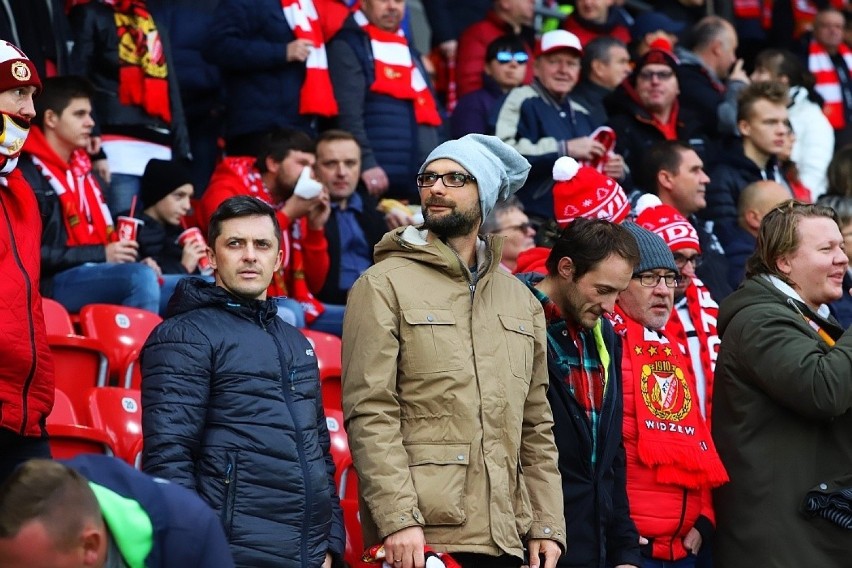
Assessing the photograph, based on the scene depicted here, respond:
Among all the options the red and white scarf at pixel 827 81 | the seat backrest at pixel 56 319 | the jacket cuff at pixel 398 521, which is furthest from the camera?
the red and white scarf at pixel 827 81

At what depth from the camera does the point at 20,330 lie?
426cm


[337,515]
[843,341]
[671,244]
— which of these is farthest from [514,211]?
[337,515]

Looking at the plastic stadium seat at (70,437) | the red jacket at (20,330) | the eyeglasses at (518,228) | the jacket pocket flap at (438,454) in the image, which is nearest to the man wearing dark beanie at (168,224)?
the eyeglasses at (518,228)

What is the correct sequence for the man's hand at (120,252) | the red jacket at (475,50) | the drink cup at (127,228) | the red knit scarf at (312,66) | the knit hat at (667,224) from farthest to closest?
the red jacket at (475,50) < the red knit scarf at (312,66) < the drink cup at (127,228) < the man's hand at (120,252) < the knit hat at (667,224)

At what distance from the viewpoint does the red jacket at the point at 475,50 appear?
1052cm

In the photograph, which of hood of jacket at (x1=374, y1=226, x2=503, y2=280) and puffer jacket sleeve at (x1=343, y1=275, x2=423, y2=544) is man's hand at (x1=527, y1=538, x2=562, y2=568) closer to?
puffer jacket sleeve at (x1=343, y1=275, x2=423, y2=544)

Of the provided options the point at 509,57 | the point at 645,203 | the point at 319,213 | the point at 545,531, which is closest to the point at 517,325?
the point at 545,531

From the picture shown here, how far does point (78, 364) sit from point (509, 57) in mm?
4609

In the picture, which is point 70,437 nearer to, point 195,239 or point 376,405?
point 376,405

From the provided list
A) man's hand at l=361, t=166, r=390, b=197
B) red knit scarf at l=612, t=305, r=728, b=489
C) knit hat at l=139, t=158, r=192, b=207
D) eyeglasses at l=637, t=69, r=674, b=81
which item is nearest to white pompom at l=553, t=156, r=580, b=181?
red knit scarf at l=612, t=305, r=728, b=489

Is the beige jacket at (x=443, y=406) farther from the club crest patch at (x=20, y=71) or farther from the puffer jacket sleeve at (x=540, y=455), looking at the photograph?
the club crest patch at (x=20, y=71)

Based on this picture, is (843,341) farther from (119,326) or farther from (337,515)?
(119,326)

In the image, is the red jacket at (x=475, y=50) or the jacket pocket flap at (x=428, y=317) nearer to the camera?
the jacket pocket flap at (x=428, y=317)

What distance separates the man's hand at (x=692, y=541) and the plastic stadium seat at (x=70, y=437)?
2.01m
